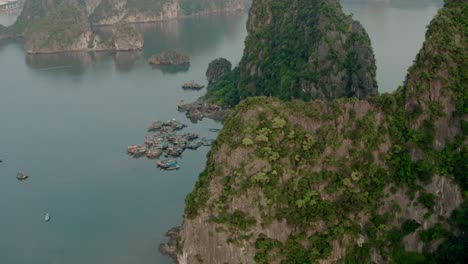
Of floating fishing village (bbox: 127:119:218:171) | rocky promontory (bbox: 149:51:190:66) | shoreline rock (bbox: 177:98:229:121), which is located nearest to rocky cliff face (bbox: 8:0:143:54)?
rocky promontory (bbox: 149:51:190:66)

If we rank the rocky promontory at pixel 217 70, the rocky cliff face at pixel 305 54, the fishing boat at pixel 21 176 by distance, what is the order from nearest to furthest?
the fishing boat at pixel 21 176 → the rocky cliff face at pixel 305 54 → the rocky promontory at pixel 217 70

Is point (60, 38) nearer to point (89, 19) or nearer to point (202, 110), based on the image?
point (89, 19)

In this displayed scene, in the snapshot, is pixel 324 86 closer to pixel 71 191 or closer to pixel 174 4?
pixel 71 191

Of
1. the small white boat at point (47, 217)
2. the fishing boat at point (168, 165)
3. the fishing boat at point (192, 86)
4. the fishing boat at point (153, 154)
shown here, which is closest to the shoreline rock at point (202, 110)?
the fishing boat at point (192, 86)

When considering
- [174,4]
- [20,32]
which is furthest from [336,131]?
[174,4]

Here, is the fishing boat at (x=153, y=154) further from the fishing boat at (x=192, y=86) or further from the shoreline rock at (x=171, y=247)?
the fishing boat at (x=192, y=86)
